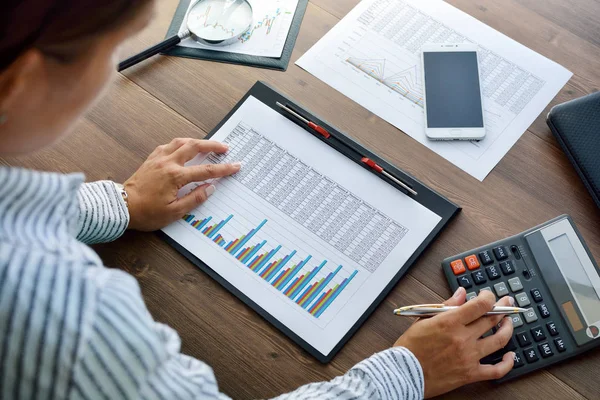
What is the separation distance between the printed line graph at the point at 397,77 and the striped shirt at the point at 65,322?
1.77 ft

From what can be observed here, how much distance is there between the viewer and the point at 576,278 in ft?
2.50

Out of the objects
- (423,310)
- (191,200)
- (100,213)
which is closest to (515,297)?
(423,310)

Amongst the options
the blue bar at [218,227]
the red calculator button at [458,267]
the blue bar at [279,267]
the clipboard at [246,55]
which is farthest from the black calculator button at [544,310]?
the clipboard at [246,55]

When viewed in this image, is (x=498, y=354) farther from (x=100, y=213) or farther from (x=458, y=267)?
(x=100, y=213)

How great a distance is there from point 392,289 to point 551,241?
225 millimetres

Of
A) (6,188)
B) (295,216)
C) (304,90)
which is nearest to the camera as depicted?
(6,188)

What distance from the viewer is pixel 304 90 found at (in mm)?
945

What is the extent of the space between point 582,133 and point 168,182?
0.61 meters

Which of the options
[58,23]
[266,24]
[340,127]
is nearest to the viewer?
[58,23]

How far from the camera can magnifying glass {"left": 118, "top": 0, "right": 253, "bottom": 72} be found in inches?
38.4

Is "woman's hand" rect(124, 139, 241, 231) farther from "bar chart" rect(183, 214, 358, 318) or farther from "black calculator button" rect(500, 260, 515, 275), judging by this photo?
"black calculator button" rect(500, 260, 515, 275)

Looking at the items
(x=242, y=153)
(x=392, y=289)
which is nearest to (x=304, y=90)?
(x=242, y=153)

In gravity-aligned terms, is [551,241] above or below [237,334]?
above

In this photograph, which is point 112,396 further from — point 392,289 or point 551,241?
point 551,241
